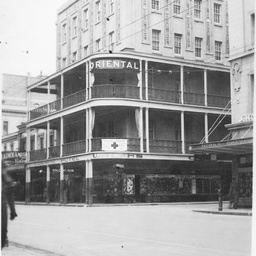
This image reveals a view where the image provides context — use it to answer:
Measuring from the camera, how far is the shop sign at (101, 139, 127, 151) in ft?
83.9

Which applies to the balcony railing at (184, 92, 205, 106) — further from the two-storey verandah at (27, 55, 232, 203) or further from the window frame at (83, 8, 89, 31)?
the window frame at (83, 8, 89, 31)

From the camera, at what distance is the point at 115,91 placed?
2586 centimetres

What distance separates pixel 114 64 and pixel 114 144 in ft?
14.6

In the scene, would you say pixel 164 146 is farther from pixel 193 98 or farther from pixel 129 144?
pixel 193 98

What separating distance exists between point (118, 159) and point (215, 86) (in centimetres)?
613

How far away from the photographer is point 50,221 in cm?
1239

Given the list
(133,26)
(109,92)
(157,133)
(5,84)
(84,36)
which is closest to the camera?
(5,84)

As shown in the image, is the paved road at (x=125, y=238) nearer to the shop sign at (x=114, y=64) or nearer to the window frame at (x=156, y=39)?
the shop sign at (x=114, y=64)

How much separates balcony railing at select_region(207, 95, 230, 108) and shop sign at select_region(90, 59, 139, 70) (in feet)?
14.2

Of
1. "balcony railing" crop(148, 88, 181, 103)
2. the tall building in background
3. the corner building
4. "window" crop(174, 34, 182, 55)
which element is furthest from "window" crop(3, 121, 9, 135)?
"balcony railing" crop(148, 88, 181, 103)

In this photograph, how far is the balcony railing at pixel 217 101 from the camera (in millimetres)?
25503

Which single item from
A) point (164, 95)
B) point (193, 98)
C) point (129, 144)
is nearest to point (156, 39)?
point (164, 95)

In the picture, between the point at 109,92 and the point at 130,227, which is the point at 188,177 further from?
the point at 130,227

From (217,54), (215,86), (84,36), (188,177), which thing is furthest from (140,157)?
(84,36)
